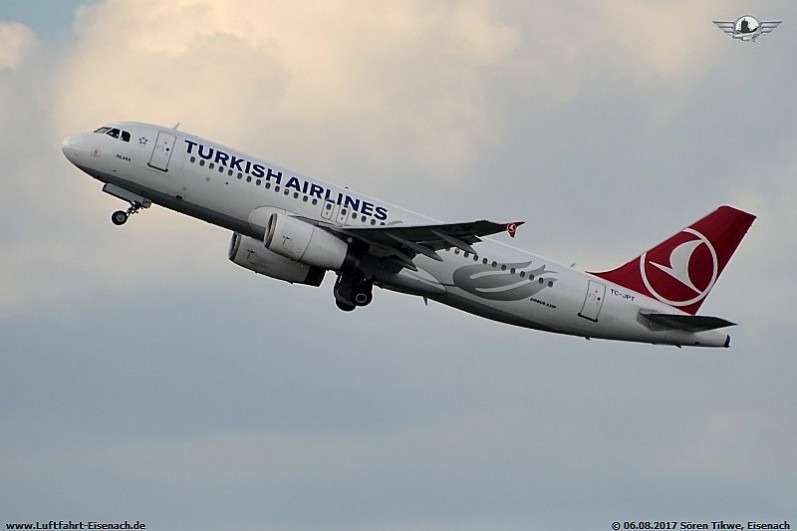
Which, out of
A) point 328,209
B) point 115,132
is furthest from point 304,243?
point 115,132

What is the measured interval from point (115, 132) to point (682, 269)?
25129mm

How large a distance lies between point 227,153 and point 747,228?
76.6 ft

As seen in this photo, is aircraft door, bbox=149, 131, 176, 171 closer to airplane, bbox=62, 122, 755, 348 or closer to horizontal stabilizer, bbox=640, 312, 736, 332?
airplane, bbox=62, 122, 755, 348

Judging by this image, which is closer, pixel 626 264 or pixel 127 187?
pixel 127 187

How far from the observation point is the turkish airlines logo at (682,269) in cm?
7156

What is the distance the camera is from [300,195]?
6588 cm

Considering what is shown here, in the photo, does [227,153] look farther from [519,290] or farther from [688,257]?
[688,257]

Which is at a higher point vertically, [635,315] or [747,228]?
[747,228]

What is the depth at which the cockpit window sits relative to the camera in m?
65.6

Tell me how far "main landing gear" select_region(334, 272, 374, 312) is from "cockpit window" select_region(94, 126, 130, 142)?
10.2 metres

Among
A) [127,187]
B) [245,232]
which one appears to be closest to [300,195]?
[245,232]

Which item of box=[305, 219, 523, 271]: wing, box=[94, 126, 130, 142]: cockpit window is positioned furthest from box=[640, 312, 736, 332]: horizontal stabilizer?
box=[94, 126, 130, 142]: cockpit window

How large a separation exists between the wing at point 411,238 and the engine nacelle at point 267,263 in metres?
3.58

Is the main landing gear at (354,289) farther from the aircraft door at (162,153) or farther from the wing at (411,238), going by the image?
the aircraft door at (162,153)
